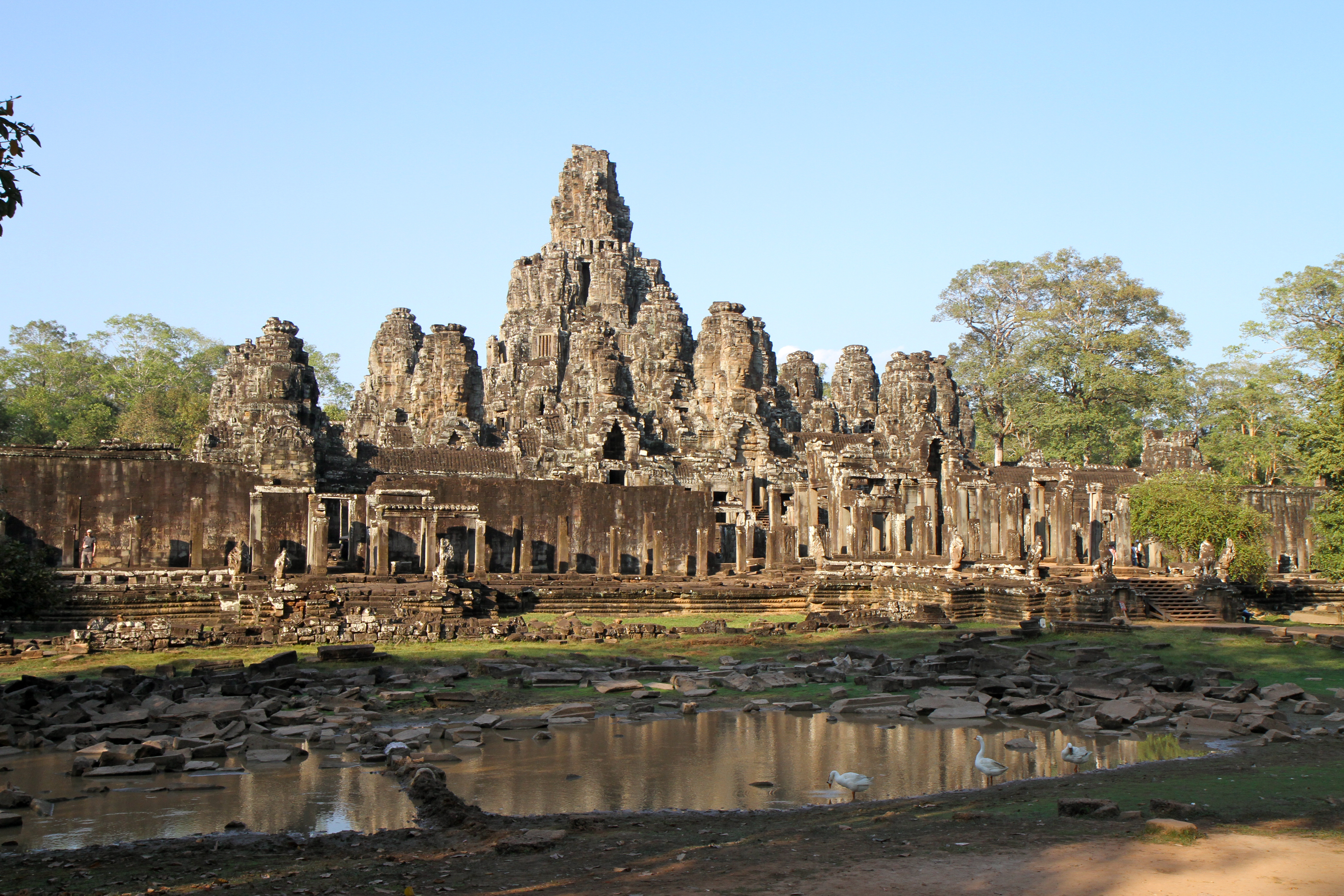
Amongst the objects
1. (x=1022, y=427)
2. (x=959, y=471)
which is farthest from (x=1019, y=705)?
(x=1022, y=427)

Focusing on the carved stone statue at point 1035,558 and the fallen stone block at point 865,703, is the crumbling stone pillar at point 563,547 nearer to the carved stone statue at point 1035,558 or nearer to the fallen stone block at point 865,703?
the carved stone statue at point 1035,558

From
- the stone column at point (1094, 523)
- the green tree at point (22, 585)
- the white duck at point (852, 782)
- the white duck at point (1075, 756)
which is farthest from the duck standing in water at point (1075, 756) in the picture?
the stone column at point (1094, 523)

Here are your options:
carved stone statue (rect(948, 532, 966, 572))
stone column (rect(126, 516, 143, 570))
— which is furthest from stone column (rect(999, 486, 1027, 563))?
stone column (rect(126, 516, 143, 570))

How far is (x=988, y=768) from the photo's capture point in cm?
1037

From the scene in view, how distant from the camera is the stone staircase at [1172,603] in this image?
25.5m

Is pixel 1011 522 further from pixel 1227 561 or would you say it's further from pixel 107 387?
pixel 107 387

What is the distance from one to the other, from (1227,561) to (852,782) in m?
22.5

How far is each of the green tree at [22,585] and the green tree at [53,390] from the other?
107 ft

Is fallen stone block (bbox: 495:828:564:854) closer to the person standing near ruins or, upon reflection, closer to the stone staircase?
the stone staircase

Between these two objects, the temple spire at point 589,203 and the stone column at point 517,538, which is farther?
the temple spire at point 589,203

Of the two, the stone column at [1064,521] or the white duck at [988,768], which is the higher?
the stone column at [1064,521]

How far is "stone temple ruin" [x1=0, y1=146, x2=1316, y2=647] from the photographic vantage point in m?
24.4

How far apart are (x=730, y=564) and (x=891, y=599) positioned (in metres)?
8.07

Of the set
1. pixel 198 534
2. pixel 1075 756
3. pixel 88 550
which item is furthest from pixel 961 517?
pixel 1075 756
